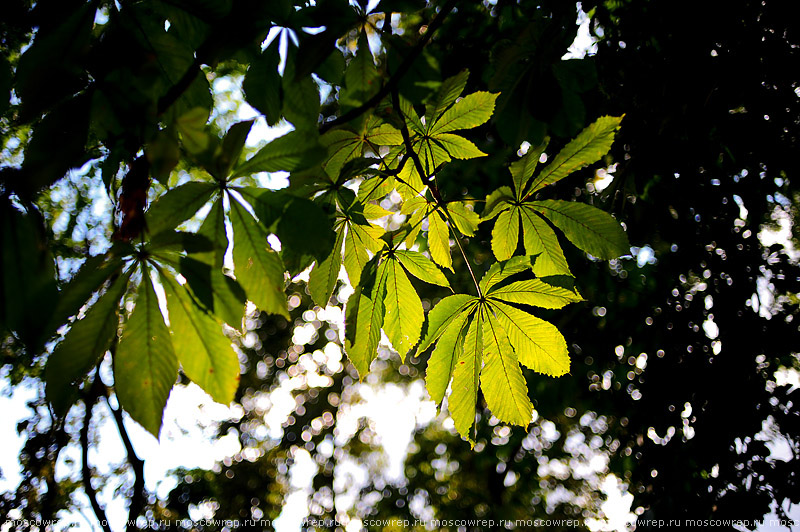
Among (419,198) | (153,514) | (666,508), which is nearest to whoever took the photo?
(419,198)

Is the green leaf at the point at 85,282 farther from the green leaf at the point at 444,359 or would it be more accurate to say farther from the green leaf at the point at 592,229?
the green leaf at the point at 592,229

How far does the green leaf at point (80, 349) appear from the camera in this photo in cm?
67

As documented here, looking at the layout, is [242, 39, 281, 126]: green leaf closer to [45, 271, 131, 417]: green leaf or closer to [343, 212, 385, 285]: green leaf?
[343, 212, 385, 285]: green leaf

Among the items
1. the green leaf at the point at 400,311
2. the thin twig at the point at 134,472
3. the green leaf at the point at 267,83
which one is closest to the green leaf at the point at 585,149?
the green leaf at the point at 400,311

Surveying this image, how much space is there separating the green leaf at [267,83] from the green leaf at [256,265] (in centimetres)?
25

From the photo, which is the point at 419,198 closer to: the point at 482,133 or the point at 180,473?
the point at 482,133

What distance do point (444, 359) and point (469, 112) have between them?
59 cm

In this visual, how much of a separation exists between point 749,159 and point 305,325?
8780 millimetres

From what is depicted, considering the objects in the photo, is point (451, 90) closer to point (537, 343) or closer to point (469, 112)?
point (469, 112)

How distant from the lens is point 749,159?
6.20 ft

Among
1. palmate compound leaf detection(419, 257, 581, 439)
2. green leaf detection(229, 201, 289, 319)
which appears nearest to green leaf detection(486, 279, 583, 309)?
palmate compound leaf detection(419, 257, 581, 439)

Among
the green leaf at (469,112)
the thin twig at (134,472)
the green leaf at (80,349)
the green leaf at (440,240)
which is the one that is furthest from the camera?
the thin twig at (134,472)

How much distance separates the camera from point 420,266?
1123mm

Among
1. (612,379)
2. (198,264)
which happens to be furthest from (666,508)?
(198,264)
